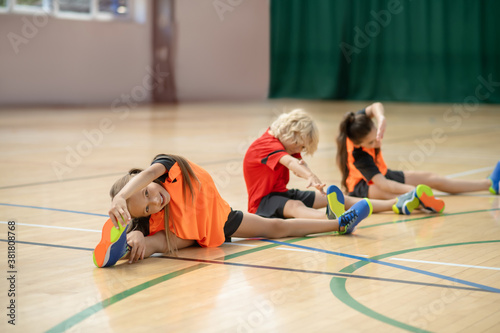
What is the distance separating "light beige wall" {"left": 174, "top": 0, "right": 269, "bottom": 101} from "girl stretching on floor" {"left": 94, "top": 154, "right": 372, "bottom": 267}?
36.7ft

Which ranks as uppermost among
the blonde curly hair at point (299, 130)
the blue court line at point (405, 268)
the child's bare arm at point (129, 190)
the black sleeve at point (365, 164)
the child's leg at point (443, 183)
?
the blonde curly hair at point (299, 130)

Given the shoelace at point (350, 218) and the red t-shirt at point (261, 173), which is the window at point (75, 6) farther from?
the shoelace at point (350, 218)

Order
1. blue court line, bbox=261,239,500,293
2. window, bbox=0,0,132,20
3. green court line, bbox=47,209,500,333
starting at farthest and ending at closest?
window, bbox=0,0,132,20, blue court line, bbox=261,239,500,293, green court line, bbox=47,209,500,333

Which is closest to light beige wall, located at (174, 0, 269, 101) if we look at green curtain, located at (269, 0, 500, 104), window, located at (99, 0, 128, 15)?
green curtain, located at (269, 0, 500, 104)

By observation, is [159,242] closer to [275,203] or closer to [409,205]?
[275,203]

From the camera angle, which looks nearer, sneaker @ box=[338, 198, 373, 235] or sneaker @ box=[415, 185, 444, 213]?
sneaker @ box=[338, 198, 373, 235]

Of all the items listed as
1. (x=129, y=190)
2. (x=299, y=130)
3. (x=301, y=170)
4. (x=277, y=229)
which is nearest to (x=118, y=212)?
(x=129, y=190)

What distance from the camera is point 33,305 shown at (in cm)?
193

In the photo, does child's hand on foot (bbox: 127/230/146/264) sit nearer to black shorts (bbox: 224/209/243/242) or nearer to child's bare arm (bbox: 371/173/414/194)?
black shorts (bbox: 224/209/243/242)

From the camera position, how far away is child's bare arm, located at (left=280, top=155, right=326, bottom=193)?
271 centimetres

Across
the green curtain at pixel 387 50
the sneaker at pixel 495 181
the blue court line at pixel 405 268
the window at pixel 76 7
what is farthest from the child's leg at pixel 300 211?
the green curtain at pixel 387 50

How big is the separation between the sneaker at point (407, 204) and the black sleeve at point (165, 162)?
125 cm

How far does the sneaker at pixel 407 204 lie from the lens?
129 inches

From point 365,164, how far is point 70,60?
923 cm
